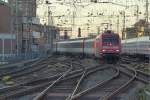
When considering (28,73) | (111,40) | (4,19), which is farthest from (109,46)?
(4,19)


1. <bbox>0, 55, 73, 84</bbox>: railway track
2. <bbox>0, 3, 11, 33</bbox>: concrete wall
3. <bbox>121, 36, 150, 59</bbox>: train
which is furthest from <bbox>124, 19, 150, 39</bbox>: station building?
<bbox>0, 55, 73, 84</bbox>: railway track

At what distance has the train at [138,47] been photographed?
49706 millimetres

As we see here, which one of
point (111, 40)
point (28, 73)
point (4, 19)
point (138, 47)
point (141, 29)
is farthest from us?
point (4, 19)

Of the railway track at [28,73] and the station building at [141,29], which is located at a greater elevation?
the station building at [141,29]

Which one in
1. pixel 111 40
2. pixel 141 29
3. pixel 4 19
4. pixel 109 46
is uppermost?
pixel 4 19

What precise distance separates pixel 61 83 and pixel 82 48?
39292mm

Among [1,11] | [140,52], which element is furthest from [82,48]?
[1,11]

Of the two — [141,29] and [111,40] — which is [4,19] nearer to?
[141,29]

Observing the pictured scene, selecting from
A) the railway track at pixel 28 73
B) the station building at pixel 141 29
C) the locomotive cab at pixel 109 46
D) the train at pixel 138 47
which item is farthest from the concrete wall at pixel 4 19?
the railway track at pixel 28 73

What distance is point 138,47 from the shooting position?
186 ft

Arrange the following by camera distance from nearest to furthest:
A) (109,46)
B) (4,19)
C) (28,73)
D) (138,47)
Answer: (28,73) → (109,46) → (138,47) → (4,19)

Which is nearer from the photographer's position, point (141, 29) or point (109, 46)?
point (109, 46)

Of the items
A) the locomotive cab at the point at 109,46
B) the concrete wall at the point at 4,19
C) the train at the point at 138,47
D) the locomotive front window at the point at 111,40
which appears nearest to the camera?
the locomotive cab at the point at 109,46

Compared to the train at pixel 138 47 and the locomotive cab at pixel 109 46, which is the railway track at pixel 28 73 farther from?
the train at pixel 138 47
